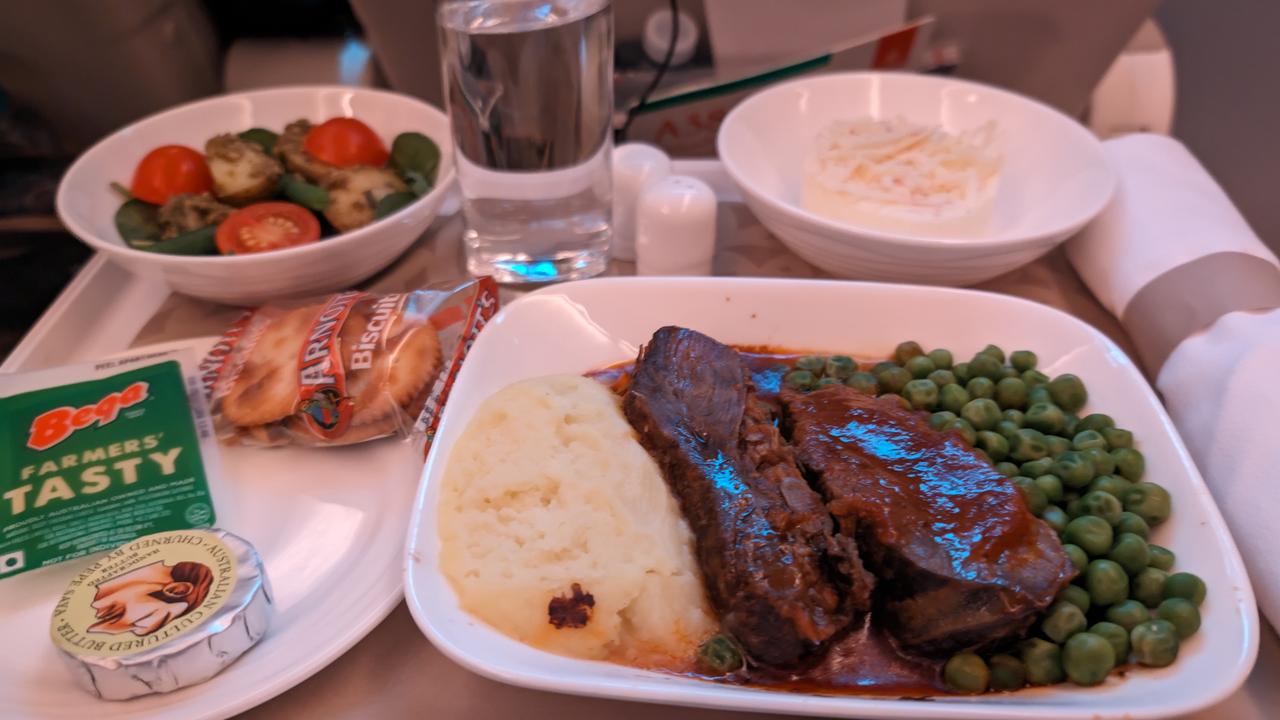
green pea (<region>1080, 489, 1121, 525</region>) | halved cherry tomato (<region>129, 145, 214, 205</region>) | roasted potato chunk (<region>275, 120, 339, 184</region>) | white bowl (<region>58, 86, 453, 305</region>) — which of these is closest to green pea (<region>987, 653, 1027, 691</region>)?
green pea (<region>1080, 489, 1121, 525</region>)

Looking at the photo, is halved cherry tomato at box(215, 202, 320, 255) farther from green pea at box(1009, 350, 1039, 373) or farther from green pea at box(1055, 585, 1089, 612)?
green pea at box(1055, 585, 1089, 612)

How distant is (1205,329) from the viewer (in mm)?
1788

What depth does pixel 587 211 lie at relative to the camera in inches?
86.0

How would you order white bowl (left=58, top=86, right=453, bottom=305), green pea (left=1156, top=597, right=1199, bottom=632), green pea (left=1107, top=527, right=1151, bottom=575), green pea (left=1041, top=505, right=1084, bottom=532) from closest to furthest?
green pea (left=1156, top=597, right=1199, bottom=632)
green pea (left=1107, top=527, right=1151, bottom=575)
green pea (left=1041, top=505, right=1084, bottom=532)
white bowl (left=58, top=86, right=453, bottom=305)

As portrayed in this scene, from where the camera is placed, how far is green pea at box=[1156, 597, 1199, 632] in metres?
1.25

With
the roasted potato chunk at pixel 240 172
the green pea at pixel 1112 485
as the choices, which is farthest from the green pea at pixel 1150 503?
the roasted potato chunk at pixel 240 172

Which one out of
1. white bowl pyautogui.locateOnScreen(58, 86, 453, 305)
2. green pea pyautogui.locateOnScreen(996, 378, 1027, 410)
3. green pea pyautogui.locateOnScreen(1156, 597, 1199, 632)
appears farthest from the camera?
white bowl pyautogui.locateOnScreen(58, 86, 453, 305)

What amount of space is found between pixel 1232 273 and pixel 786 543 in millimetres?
1372

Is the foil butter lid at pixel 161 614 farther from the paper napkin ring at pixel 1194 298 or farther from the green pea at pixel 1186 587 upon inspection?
the paper napkin ring at pixel 1194 298

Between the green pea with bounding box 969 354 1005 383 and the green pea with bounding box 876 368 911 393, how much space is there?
0.15 m

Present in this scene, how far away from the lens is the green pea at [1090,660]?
3.98 feet

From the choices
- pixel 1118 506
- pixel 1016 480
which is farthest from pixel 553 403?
pixel 1118 506

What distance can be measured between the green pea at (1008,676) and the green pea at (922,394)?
1.89 ft

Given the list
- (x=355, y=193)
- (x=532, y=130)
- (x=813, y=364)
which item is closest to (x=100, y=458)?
(x=355, y=193)
